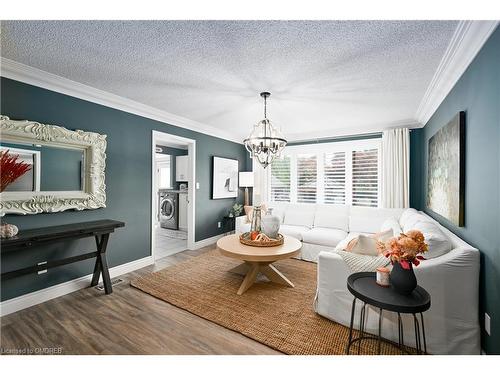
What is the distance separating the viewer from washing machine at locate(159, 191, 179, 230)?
20.7 ft

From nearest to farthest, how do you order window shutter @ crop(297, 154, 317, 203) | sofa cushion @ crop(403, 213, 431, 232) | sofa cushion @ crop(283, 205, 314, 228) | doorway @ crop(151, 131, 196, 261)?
sofa cushion @ crop(403, 213, 431, 232), sofa cushion @ crop(283, 205, 314, 228), window shutter @ crop(297, 154, 317, 203), doorway @ crop(151, 131, 196, 261)

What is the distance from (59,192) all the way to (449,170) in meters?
4.19

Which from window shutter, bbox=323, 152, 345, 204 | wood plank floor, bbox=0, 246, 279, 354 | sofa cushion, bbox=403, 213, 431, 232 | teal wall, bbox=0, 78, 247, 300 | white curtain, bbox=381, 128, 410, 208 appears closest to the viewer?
wood plank floor, bbox=0, 246, 279, 354

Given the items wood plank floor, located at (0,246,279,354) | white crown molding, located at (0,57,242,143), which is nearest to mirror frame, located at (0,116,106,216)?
white crown molding, located at (0,57,242,143)

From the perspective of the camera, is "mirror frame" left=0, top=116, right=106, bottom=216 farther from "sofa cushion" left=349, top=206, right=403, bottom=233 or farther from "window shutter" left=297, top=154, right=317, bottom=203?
"sofa cushion" left=349, top=206, right=403, bottom=233

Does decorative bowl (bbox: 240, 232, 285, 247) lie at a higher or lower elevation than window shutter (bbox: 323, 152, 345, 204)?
lower

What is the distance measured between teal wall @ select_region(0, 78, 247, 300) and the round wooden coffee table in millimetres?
1478

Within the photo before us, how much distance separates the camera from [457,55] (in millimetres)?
1852

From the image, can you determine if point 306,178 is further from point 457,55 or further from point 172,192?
point 172,192

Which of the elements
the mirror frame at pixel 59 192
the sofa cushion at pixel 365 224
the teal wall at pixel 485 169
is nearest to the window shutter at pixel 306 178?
the sofa cushion at pixel 365 224

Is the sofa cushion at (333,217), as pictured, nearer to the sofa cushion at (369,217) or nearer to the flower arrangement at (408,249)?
the sofa cushion at (369,217)

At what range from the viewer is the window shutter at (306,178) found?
5.11 metres
